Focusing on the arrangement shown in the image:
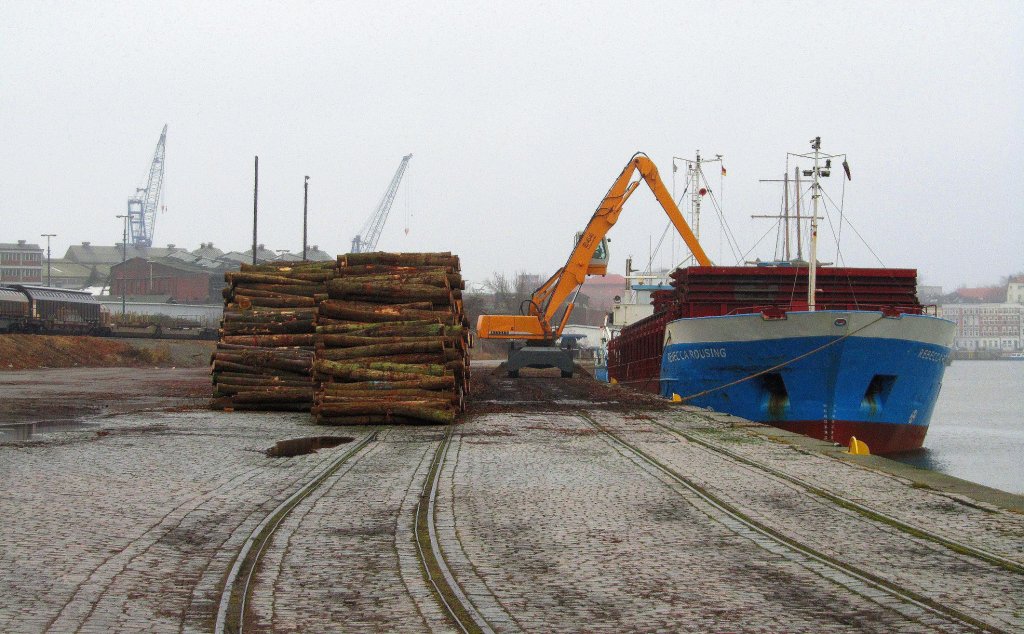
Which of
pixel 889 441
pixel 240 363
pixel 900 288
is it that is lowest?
pixel 889 441

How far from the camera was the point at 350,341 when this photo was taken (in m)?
18.2

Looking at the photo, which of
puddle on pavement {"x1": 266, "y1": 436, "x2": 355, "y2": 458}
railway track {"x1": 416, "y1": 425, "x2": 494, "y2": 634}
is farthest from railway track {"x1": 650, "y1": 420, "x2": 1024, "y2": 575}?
puddle on pavement {"x1": 266, "y1": 436, "x2": 355, "y2": 458}

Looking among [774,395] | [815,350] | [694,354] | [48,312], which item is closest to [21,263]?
[48,312]

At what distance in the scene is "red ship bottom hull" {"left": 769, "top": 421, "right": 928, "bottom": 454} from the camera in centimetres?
2288

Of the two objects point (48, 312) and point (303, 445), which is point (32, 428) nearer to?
point (303, 445)

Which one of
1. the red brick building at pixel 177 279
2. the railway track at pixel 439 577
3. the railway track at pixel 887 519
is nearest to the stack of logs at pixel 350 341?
the railway track at pixel 887 519

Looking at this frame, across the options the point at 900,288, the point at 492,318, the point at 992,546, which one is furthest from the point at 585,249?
the point at 992,546

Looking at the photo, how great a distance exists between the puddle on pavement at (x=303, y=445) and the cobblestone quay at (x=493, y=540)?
20 cm

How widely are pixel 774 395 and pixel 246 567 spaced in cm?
1943

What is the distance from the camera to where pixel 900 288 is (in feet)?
91.9

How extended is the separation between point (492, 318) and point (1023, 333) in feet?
545

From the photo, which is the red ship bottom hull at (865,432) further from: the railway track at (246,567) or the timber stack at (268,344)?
the railway track at (246,567)

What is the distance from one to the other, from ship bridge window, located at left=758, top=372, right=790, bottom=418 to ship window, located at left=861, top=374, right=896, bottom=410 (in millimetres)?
1790

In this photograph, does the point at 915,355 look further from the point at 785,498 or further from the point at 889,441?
the point at 785,498
